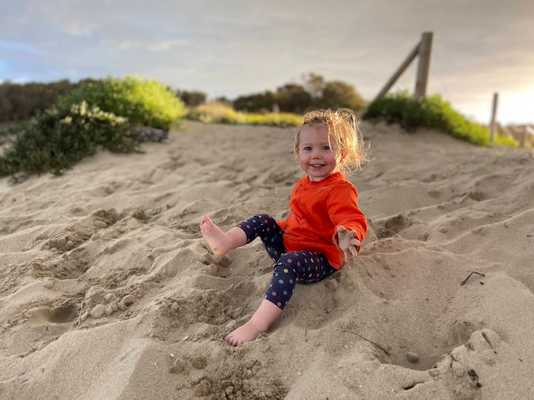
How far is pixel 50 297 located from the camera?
8.73 feet

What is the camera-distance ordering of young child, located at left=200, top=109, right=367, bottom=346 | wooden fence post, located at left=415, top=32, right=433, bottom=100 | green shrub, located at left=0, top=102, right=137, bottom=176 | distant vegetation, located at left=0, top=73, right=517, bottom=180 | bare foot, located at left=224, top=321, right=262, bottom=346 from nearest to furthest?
bare foot, located at left=224, top=321, right=262, bottom=346
young child, located at left=200, top=109, right=367, bottom=346
green shrub, located at left=0, top=102, right=137, bottom=176
distant vegetation, located at left=0, top=73, right=517, bottom=180
wooden fence post, located at left=415, top=32, right=433, bottom=100

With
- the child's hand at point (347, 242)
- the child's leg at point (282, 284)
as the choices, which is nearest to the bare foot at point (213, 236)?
the child's leg at point (282, 284)

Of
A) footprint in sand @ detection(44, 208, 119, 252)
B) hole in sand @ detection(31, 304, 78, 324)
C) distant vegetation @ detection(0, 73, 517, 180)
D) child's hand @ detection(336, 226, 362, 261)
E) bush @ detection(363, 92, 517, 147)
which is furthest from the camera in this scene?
bush @ detection(363, 92, 517, 147)

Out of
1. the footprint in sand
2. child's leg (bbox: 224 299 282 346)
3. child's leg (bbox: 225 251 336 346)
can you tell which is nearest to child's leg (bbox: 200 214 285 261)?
child's leg (bbox: 225 251 336 346)

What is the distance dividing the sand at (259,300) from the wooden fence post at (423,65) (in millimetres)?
5280

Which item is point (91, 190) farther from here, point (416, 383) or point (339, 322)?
point (416, 383)

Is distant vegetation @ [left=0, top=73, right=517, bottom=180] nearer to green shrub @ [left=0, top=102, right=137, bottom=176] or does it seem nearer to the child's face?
green shrub @ [left=0, top=102, right=137, bottom=176]

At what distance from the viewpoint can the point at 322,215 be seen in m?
2.67

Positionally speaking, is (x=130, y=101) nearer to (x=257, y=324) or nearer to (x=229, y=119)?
(x=229, y=119)

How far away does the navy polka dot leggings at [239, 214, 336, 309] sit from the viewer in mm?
2275

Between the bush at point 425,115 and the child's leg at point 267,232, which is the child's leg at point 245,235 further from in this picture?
the bush at point 425,115

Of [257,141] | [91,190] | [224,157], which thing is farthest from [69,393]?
[257,141]

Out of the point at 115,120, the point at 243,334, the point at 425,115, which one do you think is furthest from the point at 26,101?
the point at 243,334

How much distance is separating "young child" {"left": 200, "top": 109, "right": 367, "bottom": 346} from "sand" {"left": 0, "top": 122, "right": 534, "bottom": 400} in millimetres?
134
